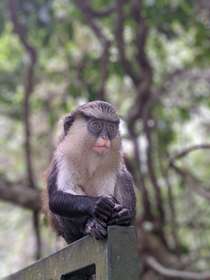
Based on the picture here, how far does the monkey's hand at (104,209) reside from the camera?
1755 millimetres

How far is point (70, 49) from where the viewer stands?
6.38 m

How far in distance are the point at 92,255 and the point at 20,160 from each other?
19.6ft

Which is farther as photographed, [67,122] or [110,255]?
[67,122]

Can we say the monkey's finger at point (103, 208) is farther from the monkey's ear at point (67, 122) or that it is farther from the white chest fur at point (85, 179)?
the monkey's ear at point (67, 122)

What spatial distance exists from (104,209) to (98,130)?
0.73 m

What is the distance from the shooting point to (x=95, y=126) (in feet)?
8.14

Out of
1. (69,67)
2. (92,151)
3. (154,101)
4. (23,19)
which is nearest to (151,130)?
(154,101)

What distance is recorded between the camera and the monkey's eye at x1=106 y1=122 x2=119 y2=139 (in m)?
2.43

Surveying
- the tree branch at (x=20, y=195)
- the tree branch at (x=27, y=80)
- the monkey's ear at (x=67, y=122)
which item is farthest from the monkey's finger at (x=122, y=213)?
the tree branch at (x=20, y=195)

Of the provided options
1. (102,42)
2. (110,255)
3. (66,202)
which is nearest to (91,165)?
(66,202)

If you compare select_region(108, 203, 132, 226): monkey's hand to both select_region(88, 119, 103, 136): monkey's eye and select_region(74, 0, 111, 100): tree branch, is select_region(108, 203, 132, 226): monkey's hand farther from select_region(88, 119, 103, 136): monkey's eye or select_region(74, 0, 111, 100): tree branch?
select_region(74, 0, 111, 100): tree branch

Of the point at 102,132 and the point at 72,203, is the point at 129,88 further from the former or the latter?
the point at 72,203

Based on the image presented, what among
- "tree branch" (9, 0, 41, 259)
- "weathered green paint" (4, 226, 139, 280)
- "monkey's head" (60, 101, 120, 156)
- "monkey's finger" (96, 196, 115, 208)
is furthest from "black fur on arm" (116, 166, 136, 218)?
"tree branch" (9, 0, 41, 259)

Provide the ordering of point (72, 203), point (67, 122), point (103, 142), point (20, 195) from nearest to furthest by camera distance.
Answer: point (72, 203) → point (103, 142) → point (67, 122) → point (20, 195)
